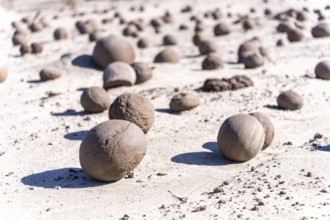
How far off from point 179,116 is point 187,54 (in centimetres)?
576

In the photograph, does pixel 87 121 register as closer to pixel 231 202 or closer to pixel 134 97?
pixel 134 97

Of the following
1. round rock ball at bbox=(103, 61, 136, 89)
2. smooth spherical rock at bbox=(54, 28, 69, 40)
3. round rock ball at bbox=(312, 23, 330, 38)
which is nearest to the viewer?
round rock ball at bbox=(103, 61, 136, 89)

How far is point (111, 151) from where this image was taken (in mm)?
6160

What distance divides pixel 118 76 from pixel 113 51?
169 centimetres

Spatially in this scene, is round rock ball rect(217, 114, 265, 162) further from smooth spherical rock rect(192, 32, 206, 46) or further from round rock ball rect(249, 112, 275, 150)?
smooth spherical rock rect(192, 32, 206, 46)

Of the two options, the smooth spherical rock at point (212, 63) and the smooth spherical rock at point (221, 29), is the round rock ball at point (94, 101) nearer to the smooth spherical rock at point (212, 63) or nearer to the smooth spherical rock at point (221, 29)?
the smooth spherical rock at point (212, 63)

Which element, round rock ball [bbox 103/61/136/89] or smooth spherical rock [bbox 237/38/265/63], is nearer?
round rock ball [bbox 103/61/136/89]

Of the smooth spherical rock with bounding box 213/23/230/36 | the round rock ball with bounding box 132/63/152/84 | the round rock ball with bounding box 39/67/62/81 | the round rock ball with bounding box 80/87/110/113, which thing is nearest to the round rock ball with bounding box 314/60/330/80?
the round rock ball with bounding box 132/63/152/84

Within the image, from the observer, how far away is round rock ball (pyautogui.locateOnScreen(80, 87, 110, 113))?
930 cm

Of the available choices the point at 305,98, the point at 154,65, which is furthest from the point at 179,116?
the point at 154,65

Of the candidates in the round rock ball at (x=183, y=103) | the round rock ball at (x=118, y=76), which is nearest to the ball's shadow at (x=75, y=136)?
the round rock ball at (x=183, y=103)

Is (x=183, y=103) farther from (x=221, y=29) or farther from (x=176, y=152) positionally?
(x=221, y=29)

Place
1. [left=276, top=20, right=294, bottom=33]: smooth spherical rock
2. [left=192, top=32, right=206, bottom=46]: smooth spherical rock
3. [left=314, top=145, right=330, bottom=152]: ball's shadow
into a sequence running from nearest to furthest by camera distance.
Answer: [left=314, top=145, right=330, bottom=152]: ball's shadow, [left=192, top=32, right=206, bottom=46]: smooth spherical rock, [left=276, top=20, right=294, bottom=33]: smooth spherical rock

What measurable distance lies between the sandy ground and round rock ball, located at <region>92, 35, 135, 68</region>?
1.32 ft
